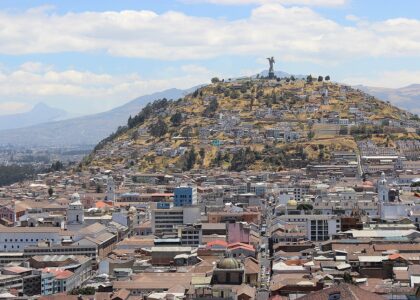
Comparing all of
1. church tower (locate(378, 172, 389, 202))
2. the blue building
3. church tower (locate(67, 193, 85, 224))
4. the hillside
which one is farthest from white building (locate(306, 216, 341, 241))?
the hillside

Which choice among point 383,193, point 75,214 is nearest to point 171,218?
point 75,214

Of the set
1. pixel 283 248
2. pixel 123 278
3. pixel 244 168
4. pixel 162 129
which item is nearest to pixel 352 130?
pixel 244 168

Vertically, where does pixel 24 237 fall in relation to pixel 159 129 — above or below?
below

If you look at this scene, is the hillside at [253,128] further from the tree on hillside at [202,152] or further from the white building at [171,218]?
the white building at [171,218]

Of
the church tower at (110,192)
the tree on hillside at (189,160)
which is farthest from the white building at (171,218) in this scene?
the tree on hillside at (189,160)

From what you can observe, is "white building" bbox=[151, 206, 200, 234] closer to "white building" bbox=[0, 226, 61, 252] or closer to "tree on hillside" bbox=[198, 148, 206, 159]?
"white building" bbox=[0, 226, 61, 252]

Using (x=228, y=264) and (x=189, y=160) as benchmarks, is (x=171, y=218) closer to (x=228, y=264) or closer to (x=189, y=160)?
Answer: (x=228, y=264)
